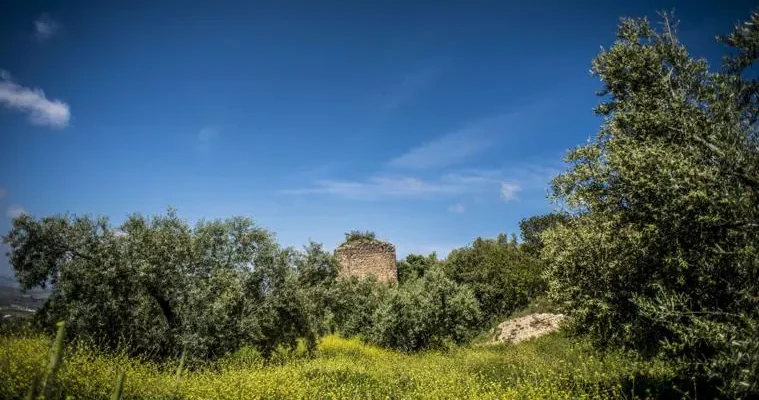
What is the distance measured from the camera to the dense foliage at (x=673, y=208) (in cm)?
756

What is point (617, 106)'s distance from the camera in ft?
34.5

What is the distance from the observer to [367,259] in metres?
43.2

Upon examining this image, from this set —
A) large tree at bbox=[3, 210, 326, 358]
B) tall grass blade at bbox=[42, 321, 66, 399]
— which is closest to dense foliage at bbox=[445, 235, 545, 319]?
large tree at bbox=[3, 210, 326, 358]

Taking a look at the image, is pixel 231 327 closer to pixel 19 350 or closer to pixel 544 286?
pixel 19 350

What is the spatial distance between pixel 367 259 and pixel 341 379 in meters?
28.4

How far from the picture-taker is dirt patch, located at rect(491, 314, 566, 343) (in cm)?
2583

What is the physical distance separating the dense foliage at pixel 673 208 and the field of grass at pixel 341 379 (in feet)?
7.47

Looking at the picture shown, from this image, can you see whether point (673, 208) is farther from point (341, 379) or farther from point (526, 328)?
point (526, 328)

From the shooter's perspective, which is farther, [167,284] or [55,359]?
[167,284]

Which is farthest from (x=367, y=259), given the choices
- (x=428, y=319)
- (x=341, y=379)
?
(x=341, y=379)

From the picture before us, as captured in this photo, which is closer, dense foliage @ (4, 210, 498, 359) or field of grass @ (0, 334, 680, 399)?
field of grass @ (0, 334, 680, 399)

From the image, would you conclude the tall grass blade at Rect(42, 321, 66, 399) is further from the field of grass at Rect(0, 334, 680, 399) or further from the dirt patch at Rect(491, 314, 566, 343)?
the dirt patch at Rect(491, 314, 566, 343)

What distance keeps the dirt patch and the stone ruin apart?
15.6 meters

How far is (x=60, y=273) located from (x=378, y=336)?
17.9 metres
